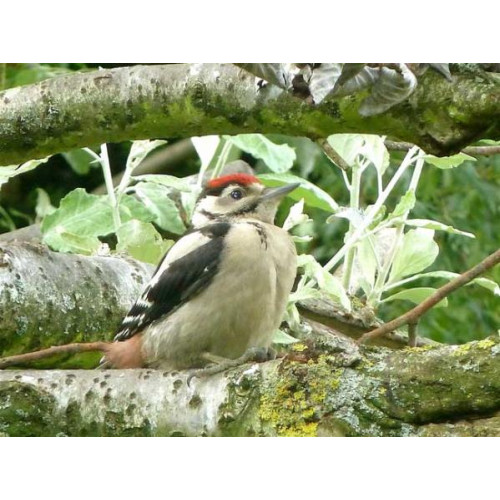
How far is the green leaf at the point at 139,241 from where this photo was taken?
5.89 ft

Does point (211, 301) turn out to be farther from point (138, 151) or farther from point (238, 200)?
point (138, 151)

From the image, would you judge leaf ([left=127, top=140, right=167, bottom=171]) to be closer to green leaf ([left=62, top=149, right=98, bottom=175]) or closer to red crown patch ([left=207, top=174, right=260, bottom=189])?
red crown patch ([left=207, top=174, right=260, bottom=189])

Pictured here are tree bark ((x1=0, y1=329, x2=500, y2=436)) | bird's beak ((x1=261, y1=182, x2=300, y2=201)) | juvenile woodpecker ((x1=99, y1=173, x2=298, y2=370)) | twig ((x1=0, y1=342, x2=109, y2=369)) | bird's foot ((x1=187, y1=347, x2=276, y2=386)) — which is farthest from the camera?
bird's beak ((x1=261, y1=182, x2=300, y2=201))

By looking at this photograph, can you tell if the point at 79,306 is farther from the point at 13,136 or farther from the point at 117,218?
the point at 13,136

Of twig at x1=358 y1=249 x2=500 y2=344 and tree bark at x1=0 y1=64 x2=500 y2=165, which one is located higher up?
tree bark at x1=0 y1=64 x2=500 y2=165

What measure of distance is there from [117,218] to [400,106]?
0.81 m

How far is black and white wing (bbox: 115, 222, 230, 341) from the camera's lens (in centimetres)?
155

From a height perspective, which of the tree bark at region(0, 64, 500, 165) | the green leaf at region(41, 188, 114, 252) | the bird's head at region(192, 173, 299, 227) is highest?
the tree bark at region(0, 64, 500, 165)

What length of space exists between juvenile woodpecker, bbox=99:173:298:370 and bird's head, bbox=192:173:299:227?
53 mm

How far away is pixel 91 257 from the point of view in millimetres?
1802

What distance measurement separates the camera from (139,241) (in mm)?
1811

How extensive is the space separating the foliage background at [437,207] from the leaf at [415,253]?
0.82 metres

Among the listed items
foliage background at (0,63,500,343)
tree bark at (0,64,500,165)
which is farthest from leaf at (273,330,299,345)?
foliage background at (0,63,500,343)

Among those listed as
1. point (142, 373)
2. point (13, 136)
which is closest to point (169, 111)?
point (13, 136)
